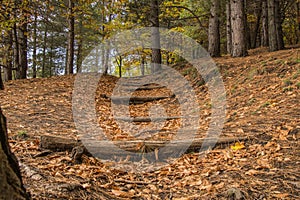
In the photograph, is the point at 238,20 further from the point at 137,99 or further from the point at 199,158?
the point at 199,158

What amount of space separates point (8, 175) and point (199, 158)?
2383mm

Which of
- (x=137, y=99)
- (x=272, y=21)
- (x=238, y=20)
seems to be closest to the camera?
(x=137, y=99)

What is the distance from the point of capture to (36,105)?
5922 mm

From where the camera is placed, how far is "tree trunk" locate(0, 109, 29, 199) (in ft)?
4.43

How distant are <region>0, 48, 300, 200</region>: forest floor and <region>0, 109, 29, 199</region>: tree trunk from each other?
0.56 m

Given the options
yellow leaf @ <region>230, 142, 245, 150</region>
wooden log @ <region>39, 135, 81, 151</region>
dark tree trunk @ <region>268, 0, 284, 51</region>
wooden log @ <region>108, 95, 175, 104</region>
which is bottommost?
yellow leaf @ <region>230, 142, 245, 150</region>

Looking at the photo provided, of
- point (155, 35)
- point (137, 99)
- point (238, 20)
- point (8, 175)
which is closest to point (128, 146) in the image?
point (8, 175)

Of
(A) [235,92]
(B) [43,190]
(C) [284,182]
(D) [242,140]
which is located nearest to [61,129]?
(B) [43,190]

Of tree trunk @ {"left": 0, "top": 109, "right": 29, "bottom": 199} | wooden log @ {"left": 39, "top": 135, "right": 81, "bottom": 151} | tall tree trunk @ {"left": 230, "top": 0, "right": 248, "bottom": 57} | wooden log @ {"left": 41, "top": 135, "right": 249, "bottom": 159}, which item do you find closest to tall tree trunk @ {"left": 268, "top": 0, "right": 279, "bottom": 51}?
tall tree trunk @ {"left": 230, "top": 0, "right": 248, "bottom": 57}

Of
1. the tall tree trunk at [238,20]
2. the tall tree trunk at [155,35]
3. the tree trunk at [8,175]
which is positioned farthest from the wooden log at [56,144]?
the tall tree trunk at [155,35]

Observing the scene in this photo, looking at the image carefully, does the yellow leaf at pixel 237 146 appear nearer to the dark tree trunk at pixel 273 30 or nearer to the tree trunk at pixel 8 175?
the tree trunk at pixel 8 175

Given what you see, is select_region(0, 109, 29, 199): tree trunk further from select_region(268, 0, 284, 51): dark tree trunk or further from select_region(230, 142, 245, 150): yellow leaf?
A: select_region(268, 0, 284, 51): dark tree trunk

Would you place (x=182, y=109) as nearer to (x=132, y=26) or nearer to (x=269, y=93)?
(x=269, y=93)

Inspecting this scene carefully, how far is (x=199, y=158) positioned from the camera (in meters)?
3.29
